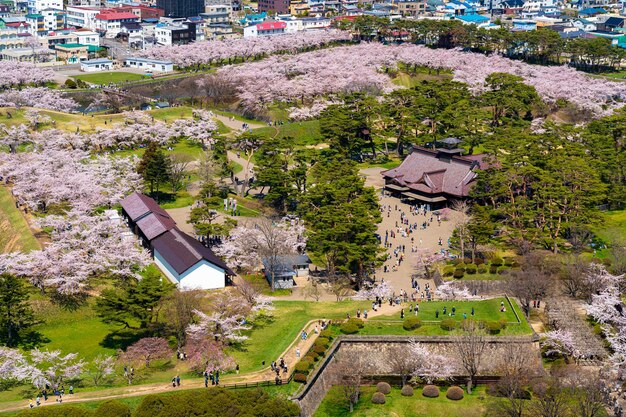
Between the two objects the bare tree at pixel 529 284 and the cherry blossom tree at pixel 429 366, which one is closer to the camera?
the cherry blossom tree at pixel 429 366

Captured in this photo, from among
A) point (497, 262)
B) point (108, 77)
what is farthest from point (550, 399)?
point (108, 77)

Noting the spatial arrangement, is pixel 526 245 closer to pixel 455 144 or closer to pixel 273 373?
pixel 455 144

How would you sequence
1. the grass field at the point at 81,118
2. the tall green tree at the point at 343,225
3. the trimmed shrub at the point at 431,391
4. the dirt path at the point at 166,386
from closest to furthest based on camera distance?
1. the dirt path at the point at 166,386
2. the trimmed shrub at the point at 431,391
3. the tall green tree at the point at 343,225
4. the grass field at the point at 81,118

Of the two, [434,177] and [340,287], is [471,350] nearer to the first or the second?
[340,287]

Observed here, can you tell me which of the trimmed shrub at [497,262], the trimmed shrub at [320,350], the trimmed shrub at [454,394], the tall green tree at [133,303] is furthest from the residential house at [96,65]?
the trimmed shrub at [454,394]

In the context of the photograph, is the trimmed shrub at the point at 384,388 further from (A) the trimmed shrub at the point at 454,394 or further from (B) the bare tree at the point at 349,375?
(A) the trimmed shrub at the point at 454,394

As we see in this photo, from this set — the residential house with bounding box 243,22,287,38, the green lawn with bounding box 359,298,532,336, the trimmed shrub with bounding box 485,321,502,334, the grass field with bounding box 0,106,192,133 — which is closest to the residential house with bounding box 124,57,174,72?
the residential house with bounding box 243,22,287,38
